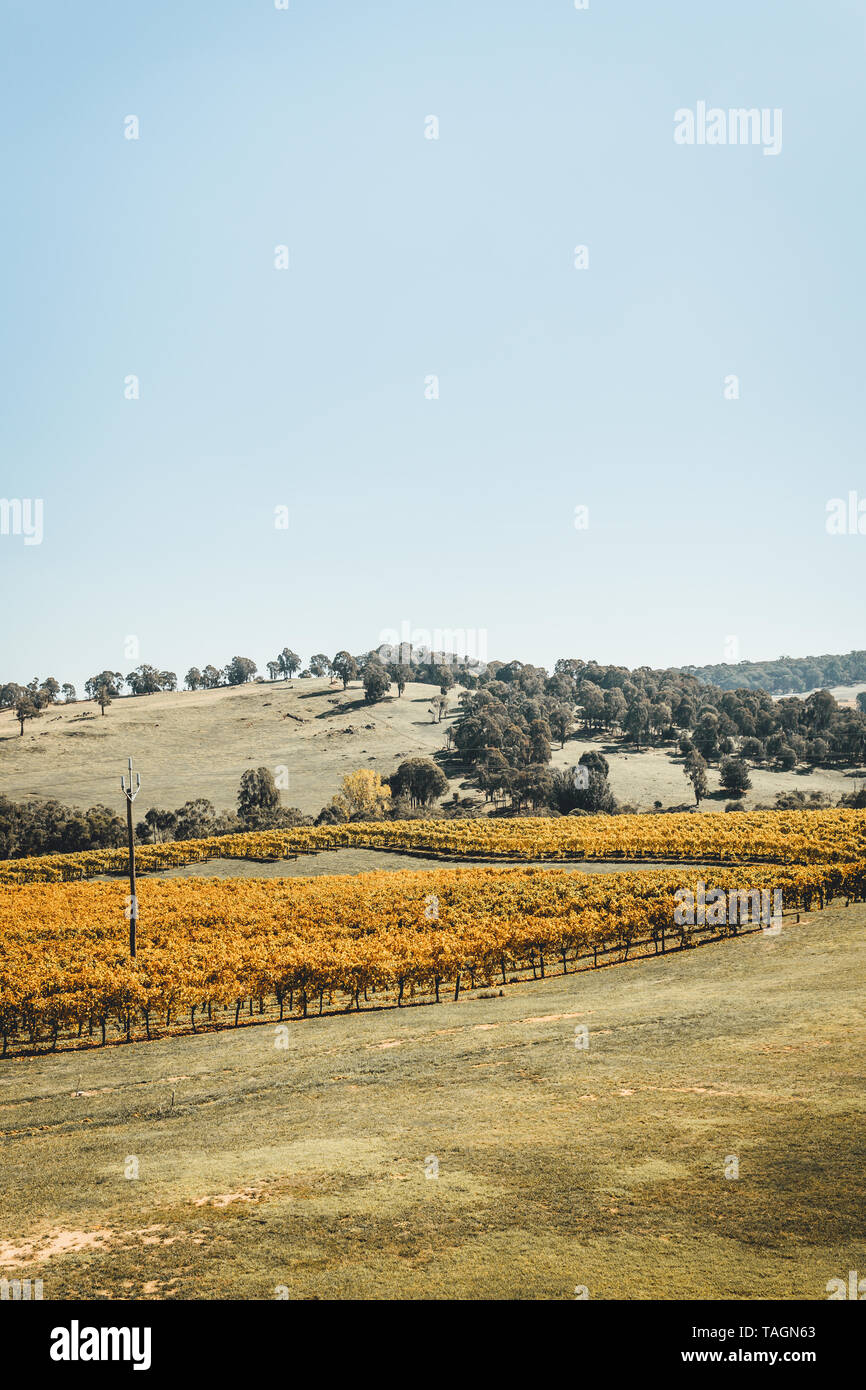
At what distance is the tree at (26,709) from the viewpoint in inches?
5969

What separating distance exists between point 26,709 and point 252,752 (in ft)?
160

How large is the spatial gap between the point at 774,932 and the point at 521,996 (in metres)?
13.8

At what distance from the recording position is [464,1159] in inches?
547

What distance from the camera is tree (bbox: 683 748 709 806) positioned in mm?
110250

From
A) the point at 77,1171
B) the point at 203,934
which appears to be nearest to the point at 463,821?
the point at 203,934

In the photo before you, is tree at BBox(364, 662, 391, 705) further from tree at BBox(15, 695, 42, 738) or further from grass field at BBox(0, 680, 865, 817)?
tree at BBox(15, 695, 42, 738)

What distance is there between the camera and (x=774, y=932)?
36.1 m

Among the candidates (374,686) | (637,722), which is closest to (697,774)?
(637,722)

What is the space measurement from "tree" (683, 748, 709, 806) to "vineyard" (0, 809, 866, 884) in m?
31.0

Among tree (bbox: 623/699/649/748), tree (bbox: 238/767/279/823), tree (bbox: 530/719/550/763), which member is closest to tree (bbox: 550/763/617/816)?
tree (bbox: 530/719/550/763)

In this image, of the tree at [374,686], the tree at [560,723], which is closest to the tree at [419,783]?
the tree at [560,723]

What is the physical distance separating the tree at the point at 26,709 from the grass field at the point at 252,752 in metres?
2.18

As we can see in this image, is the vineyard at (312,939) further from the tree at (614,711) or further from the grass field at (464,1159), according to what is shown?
the tree at (614,711)
